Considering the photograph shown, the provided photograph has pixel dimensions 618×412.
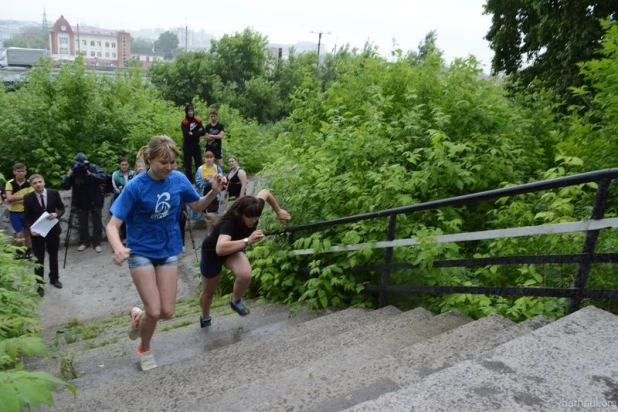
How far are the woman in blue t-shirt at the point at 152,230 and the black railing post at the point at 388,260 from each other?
6.01 feet

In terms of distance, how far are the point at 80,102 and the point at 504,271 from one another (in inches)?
429

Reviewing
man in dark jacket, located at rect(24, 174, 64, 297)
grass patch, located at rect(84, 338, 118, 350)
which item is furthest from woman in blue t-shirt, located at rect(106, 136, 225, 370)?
man in dark jacket, located at rect(24, 174, 64, 297)

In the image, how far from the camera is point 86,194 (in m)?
9.01

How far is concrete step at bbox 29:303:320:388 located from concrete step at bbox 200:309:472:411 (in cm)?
119

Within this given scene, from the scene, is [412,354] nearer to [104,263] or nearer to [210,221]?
[210,221]

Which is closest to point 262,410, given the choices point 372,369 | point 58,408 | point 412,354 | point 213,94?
point 372,369

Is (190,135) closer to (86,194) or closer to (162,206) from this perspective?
(86,194)

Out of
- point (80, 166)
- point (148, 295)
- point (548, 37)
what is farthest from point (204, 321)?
point (548, 37)

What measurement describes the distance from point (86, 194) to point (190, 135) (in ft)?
9.38

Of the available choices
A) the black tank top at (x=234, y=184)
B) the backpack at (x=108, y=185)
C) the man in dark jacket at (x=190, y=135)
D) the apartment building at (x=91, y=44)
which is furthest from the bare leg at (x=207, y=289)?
the apartment building at (x=91, y=44)

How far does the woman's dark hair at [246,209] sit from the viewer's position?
427 centimetres

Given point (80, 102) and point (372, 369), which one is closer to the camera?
point (372, 369)

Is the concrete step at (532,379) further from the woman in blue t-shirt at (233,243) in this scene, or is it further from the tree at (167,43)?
the tree at (167,43)

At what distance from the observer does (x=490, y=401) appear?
1.97m
